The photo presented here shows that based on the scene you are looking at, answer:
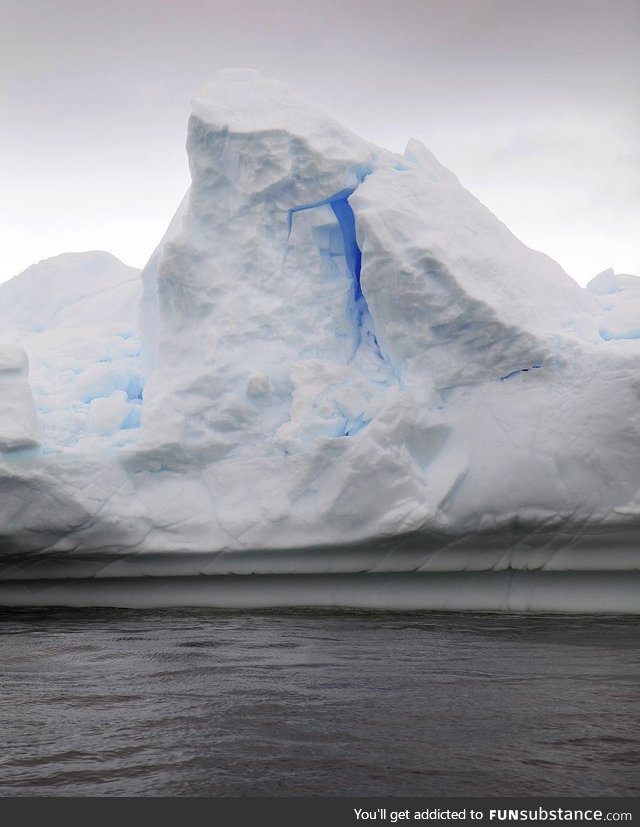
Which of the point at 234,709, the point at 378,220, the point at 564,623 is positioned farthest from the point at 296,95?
the point at 234,709

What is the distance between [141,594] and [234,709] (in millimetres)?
5220

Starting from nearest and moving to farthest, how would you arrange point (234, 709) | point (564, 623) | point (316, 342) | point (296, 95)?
point (234, 709) → point (564, 623) → point (316, 342) → point (296, 95)

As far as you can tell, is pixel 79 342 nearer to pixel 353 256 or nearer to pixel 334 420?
pixel 353 256

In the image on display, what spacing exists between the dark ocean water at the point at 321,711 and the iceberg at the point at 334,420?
1.35m

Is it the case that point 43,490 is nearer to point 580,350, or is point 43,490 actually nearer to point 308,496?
point 308,496

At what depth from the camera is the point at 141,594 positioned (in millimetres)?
Result: 9688

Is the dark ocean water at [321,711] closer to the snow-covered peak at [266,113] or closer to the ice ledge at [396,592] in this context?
the ice ledge at [396,592]

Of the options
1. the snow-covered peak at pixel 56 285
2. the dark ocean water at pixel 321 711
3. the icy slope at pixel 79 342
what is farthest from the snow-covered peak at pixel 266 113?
the dark ocean water at pixel 321 711

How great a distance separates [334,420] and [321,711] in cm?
508

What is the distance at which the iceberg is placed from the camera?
9.02 meters

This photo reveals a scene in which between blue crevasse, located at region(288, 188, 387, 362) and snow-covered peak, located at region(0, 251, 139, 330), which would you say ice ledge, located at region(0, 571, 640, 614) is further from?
snow-covered peak, located at region(0, 251, 139, 330)

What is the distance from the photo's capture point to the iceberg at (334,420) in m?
9.02

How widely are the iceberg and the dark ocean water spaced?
1.35 meters

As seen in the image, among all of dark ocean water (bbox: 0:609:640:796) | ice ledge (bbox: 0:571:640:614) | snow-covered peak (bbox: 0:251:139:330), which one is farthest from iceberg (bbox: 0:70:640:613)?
snow-covered peak (bbox: 0:251:139:330)
